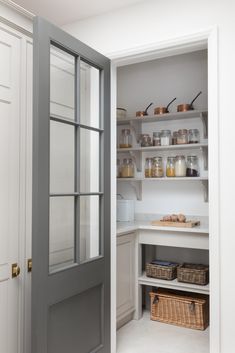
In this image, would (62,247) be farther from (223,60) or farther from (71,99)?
(223,60)

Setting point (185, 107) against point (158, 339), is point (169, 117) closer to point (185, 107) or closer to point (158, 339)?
point (185, 107)

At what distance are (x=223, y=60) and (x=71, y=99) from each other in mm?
1016

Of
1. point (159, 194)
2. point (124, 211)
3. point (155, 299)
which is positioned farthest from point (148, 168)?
point (155, 299)

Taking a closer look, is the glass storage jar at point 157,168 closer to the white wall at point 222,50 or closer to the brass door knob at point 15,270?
the white wall at point 222,50

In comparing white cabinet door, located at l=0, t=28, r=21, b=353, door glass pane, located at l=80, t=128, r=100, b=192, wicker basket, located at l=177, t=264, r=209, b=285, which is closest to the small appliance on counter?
wicker basket, located at l=177, t=264, r=209, b=285

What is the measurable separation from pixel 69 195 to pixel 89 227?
0.34 meters

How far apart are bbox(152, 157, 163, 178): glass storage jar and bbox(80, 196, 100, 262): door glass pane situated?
1.40 m

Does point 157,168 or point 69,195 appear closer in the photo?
point 69,195

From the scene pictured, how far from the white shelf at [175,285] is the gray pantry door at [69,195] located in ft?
3.22

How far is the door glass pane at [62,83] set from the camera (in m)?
2.11

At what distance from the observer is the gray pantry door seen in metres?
1.93

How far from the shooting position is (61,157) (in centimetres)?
217

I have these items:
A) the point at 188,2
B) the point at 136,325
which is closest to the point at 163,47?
the point at 188,2

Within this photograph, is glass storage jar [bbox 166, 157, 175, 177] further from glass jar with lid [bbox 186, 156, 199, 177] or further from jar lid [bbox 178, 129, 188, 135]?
jar lid [bbox 178, 129, 188, 135]
